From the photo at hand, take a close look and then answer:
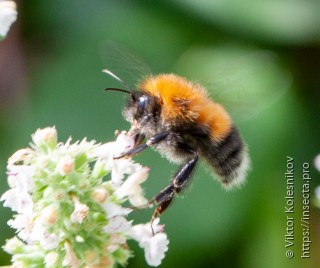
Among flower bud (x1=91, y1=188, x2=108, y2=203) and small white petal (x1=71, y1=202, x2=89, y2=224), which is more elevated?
flower bud (x1=91, y1=188, x2=108, y2=203)

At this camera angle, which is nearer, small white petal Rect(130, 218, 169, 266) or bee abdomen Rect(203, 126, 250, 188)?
small white petal Rect(130, 218, 169, 266)

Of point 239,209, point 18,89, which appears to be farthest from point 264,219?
point 18,89

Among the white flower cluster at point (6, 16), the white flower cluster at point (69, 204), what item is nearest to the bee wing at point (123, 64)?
the white flower cluster at point (69, 204)

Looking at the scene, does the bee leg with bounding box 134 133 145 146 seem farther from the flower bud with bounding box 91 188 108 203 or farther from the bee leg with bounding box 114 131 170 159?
the flower bud with bounding box 91 188 108 203

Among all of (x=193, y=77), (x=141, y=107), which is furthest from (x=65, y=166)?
(x=193, y=77)

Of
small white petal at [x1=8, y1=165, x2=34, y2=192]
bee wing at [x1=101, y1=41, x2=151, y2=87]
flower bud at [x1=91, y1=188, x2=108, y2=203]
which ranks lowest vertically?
flower bud at [x1=91, y1=188, x2=108, y2=203]

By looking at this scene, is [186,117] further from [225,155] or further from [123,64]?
[123,64]

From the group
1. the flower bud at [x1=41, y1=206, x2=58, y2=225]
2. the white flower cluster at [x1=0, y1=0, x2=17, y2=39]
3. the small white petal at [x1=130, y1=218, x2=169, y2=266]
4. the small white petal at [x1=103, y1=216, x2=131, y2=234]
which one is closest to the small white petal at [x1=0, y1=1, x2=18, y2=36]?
the white flower cluster at [x1=0, y1=0, x2=17, y2=39]
